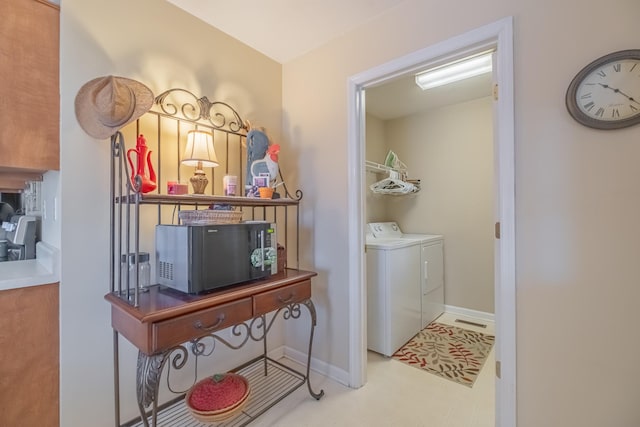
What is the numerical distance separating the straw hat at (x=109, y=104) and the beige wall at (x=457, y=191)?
294 centimetres

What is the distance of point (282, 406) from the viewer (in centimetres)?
164

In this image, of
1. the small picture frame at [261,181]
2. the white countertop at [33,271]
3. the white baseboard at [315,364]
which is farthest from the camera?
the white baseboard at [315,364]

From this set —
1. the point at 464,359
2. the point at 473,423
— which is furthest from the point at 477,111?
the point at 473,423

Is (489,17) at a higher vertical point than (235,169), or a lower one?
higher

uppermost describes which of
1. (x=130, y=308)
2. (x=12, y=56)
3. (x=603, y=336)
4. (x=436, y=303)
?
(x=12, y=56)

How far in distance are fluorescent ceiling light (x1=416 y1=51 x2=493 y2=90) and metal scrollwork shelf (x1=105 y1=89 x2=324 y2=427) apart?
1.53 meters

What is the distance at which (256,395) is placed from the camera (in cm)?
171

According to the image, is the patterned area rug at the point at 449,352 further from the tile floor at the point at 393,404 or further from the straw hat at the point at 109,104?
the straw hat at the point at 109,104

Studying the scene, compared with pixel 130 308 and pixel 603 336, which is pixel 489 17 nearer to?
pixel 603 336

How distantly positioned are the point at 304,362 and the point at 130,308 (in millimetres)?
1404

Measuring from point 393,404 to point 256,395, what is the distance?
835 mm

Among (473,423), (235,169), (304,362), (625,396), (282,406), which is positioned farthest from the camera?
(304,362)

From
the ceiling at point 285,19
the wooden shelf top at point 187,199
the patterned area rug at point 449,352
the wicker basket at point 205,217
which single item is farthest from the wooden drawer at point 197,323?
the ceiling at point 285,19

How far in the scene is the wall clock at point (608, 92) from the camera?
40.9 inches
